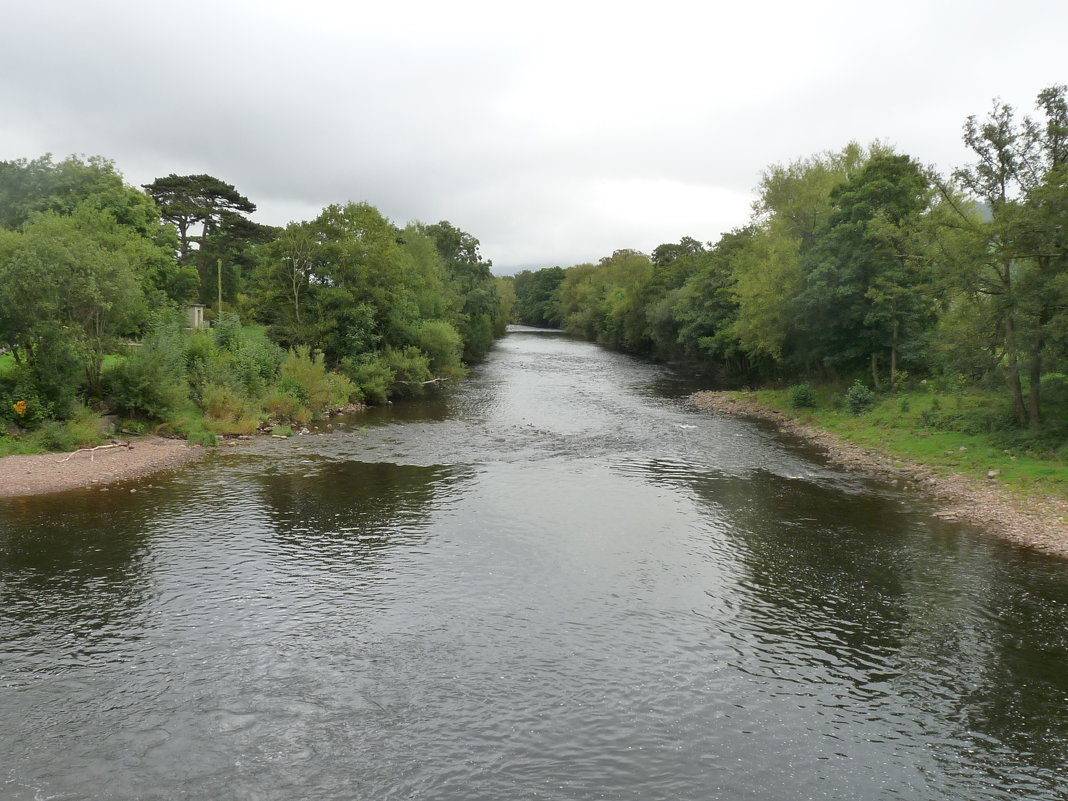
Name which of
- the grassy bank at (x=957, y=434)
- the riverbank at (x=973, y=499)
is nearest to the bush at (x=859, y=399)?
the grassy bank at (x=957, y=434)

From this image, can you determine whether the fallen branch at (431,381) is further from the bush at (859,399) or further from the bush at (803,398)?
the bush at (859,399)

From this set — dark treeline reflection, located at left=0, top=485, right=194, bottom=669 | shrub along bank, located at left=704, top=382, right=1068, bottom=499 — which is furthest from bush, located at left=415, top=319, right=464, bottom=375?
dark treeline reflection, located at left=0, top=485, right=194, bottom=669

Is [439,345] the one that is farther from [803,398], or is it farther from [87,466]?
[87,466]

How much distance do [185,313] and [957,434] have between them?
45.2 meters

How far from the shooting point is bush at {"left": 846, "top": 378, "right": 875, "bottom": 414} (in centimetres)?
3719

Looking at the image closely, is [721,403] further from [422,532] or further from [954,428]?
[422,532]

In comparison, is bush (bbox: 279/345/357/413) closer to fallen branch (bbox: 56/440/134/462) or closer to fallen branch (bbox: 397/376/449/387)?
fallen branch (bbox: 397/376/449/387)

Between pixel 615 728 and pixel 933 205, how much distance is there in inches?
1556

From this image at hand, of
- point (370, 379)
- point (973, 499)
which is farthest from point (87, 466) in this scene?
point (973, 499)

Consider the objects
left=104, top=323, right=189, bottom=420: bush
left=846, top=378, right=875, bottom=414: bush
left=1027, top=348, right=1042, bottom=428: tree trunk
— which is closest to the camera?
left=1027, top=348, right=1042, bottom=428: tree trunk

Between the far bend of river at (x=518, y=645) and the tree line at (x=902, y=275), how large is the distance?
8.79 m

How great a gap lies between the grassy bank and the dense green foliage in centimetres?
2785

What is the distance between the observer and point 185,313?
46438 mm

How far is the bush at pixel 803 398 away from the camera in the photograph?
137 feet
